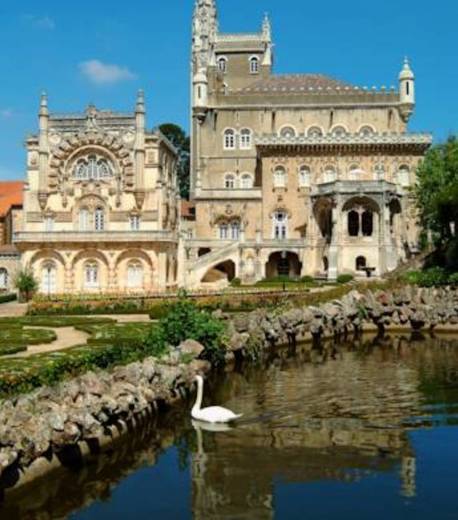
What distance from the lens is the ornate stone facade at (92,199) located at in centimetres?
5772

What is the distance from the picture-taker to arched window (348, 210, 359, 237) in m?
62.6

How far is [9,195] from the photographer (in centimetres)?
7356

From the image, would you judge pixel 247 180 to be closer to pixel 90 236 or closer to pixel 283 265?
pixel 283 265

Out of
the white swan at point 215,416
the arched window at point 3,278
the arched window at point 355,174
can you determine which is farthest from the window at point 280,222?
the white swan at point 215,416

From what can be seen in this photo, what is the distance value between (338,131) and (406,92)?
24.8 ft

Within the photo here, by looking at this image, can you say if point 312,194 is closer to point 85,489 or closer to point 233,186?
point 233,186

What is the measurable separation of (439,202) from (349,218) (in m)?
12.6

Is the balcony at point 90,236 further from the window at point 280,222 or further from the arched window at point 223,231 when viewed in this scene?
the window at point 280,222

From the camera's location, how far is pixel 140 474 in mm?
14766

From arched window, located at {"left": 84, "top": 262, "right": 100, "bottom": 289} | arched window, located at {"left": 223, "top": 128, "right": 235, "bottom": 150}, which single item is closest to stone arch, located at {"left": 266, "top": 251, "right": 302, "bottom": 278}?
arched window, located at {"left": 223, "top": 128, "right": 235, "bottom": 150}

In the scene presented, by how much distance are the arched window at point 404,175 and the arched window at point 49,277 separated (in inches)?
1196

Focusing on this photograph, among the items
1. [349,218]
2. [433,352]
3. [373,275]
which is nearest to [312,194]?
[349,218]

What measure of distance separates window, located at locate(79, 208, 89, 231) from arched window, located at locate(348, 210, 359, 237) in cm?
2116

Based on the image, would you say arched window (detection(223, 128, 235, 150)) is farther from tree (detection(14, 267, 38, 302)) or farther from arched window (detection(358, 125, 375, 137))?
tree (detection(14, 267, 38, 302))
